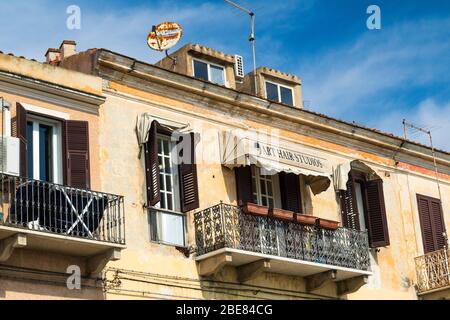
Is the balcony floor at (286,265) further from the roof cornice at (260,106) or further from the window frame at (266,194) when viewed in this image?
the roof cornice at (260,106)

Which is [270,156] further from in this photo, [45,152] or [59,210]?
[59,210]

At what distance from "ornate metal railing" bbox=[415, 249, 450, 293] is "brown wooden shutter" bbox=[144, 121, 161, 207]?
A: 26.3ft

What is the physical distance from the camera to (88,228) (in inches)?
750

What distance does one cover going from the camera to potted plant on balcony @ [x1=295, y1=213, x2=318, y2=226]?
2272 centimetres

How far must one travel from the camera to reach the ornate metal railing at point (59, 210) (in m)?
18.4

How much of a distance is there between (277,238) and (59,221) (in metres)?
5.26

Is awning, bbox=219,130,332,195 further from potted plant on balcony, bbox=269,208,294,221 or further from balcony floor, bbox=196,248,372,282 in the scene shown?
balcony floor, bbox=196,248,372,282

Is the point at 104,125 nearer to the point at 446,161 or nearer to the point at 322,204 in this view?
the point at 322,204

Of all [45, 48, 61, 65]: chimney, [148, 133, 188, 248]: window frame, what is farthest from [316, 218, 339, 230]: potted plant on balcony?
[45, 48, 61, 65]: chimney

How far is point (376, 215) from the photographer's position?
25.6 m

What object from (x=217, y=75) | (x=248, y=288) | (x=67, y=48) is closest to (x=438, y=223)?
(x=217, y=75)

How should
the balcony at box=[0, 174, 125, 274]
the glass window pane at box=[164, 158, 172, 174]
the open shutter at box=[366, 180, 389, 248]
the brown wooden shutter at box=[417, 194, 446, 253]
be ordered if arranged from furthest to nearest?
the brown wooden shutter at box=[417, 194, 446, 253], the open shutter at box=[366, 180, 389, 248], the glass window pane at box=[164, 158, 172, 174], the balcony at box=[0, 174, 125, 274]
